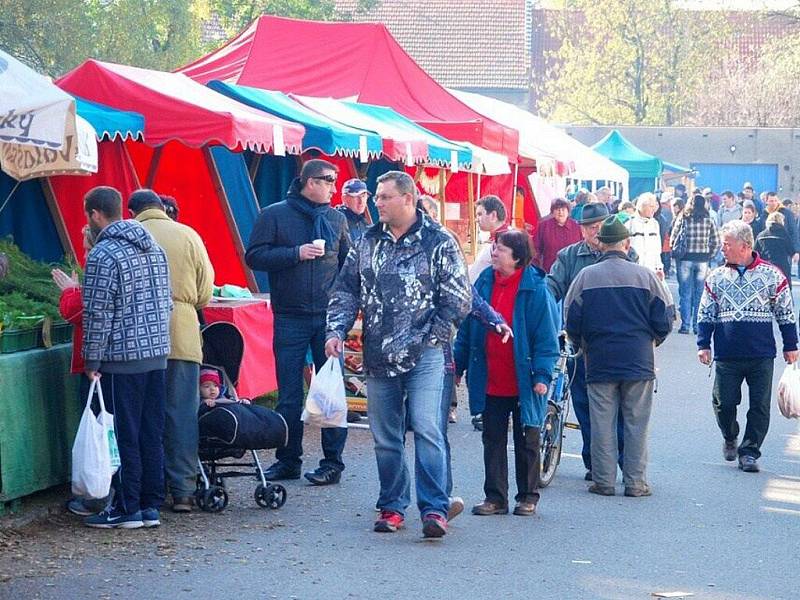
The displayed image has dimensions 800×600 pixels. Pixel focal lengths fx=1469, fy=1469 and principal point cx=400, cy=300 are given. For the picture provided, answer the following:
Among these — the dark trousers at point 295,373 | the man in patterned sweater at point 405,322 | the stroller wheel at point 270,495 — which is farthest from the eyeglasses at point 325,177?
the stroller wheel at point 270,495

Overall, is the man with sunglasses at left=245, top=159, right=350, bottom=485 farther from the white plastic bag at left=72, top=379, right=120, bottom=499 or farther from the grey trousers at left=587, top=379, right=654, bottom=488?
the white plastic bag at left=72, top=379, right=120, bottom=499

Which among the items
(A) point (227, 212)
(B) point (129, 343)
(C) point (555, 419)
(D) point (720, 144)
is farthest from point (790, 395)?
(D) point (720, 144)

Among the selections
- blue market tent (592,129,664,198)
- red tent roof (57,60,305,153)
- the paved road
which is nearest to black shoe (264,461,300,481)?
the paved road

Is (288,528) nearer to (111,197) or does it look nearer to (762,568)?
(111,197)

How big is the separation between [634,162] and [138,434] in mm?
29370

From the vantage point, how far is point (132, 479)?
763cm

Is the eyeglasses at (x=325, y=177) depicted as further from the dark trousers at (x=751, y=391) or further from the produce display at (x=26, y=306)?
the dark trousers at (x=751, y=391)

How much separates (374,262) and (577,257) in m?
3.47

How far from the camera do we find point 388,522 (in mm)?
7750

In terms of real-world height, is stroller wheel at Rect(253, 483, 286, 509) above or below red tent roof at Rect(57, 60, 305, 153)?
below

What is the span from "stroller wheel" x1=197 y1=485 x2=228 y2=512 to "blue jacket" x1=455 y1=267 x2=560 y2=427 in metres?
1.49

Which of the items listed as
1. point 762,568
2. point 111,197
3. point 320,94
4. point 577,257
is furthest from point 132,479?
point 320,94

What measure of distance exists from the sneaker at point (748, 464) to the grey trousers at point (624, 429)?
1.22 m

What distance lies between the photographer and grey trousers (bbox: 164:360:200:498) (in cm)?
810
